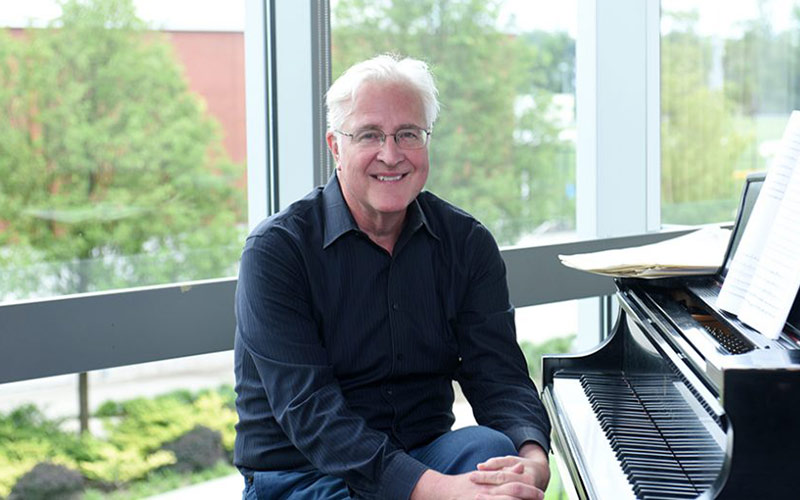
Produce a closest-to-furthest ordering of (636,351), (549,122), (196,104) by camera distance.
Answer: (636,351), (196,104), (549,122)

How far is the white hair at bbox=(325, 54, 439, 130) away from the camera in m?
1.99

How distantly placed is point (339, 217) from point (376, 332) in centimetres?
26

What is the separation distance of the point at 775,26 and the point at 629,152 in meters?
1.05

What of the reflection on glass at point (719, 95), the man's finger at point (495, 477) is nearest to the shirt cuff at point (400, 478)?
the man's finger at point (495, 477)

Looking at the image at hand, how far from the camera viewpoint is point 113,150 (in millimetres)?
2359

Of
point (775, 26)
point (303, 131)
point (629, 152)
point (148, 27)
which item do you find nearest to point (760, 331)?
point (303, 131)

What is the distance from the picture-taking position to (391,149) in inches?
78.1

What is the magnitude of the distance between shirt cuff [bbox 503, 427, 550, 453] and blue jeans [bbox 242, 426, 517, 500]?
20 millimetres

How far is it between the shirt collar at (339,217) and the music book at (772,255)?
2.14ft

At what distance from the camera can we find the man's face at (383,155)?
6.50 ft

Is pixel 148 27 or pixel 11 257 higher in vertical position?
pixel 148 27

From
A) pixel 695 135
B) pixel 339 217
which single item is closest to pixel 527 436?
pixel 339 217

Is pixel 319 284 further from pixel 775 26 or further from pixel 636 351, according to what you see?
pixel 775 26

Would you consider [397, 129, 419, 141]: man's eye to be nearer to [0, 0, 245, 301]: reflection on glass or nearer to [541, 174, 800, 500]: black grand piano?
[541, 174, 800, 500]: black grand piano
